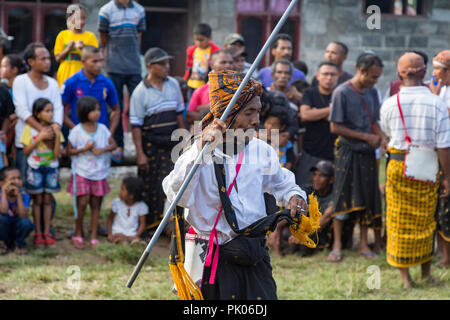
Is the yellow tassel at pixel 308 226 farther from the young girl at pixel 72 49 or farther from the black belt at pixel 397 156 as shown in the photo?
the young girl at pixel 72 49

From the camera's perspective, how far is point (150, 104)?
25.8 feet

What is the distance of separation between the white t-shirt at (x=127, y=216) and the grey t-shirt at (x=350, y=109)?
231 cm

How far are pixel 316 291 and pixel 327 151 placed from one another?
7.24 feet

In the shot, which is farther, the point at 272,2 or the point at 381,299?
the point at 272,2

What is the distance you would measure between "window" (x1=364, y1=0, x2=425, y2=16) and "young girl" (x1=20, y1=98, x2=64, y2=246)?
8.04 meters

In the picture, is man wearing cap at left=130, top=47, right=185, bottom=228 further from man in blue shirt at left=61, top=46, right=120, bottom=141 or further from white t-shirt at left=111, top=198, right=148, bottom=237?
man in blue shirt at left=61, top=46, right=120, bottom=141

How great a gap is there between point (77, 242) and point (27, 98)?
1.60 m

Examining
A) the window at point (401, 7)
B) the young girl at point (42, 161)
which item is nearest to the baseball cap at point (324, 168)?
the young girl at point (42, 161)

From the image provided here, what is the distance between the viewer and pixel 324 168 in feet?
26.5

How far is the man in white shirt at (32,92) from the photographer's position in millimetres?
7547

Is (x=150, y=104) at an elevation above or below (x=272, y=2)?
below

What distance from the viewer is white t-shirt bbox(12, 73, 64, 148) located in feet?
24.7
